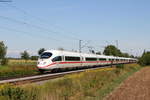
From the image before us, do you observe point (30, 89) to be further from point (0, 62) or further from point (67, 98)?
point (0, 62)

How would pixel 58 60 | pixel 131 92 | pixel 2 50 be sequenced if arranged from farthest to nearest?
pixel 2 50, pixel 58 60, pixel 131 92

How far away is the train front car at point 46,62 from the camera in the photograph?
84.9 ft

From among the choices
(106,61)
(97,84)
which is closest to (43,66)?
(97,84)

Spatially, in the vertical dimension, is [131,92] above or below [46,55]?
below

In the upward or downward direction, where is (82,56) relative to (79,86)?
upward

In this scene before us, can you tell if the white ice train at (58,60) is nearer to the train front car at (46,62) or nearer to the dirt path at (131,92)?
the train front car at (46,62)

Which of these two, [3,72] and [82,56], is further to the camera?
[82,56]

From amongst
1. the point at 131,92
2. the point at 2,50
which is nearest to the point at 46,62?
the point at 131,92

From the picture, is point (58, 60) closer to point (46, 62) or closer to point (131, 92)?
point (46, 62)

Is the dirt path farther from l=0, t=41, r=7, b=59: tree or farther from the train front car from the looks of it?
l=0, t=41, r=7, b=59: tree

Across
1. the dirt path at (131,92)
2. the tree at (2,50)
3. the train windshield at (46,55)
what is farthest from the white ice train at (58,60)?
the tree at (2,50)

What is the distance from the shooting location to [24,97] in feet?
31.5

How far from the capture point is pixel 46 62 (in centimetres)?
2598

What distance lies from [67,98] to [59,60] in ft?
52.7
